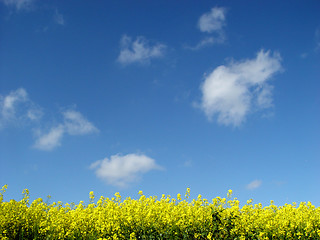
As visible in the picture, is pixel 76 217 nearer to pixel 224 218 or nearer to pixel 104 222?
pixel 104 222

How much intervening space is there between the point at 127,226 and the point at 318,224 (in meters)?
6.06

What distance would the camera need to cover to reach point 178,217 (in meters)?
8.45

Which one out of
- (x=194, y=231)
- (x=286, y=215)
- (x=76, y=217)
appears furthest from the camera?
(x=286, y=215)

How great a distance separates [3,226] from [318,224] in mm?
9594

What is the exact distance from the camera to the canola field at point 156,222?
8.24 m

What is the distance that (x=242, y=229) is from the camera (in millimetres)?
8555

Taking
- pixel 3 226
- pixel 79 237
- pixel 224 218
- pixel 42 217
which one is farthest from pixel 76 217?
pixel 224 218

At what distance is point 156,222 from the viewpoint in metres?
8.32

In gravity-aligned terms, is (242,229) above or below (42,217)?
below

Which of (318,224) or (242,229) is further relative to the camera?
(318,224)

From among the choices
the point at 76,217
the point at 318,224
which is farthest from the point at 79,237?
the point at 318,224

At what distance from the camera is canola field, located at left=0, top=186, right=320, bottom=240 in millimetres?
8242

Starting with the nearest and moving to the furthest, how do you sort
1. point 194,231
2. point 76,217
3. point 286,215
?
point 194,231 → point 76,217 → point 286,215

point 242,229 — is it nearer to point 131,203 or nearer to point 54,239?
point 131,203
